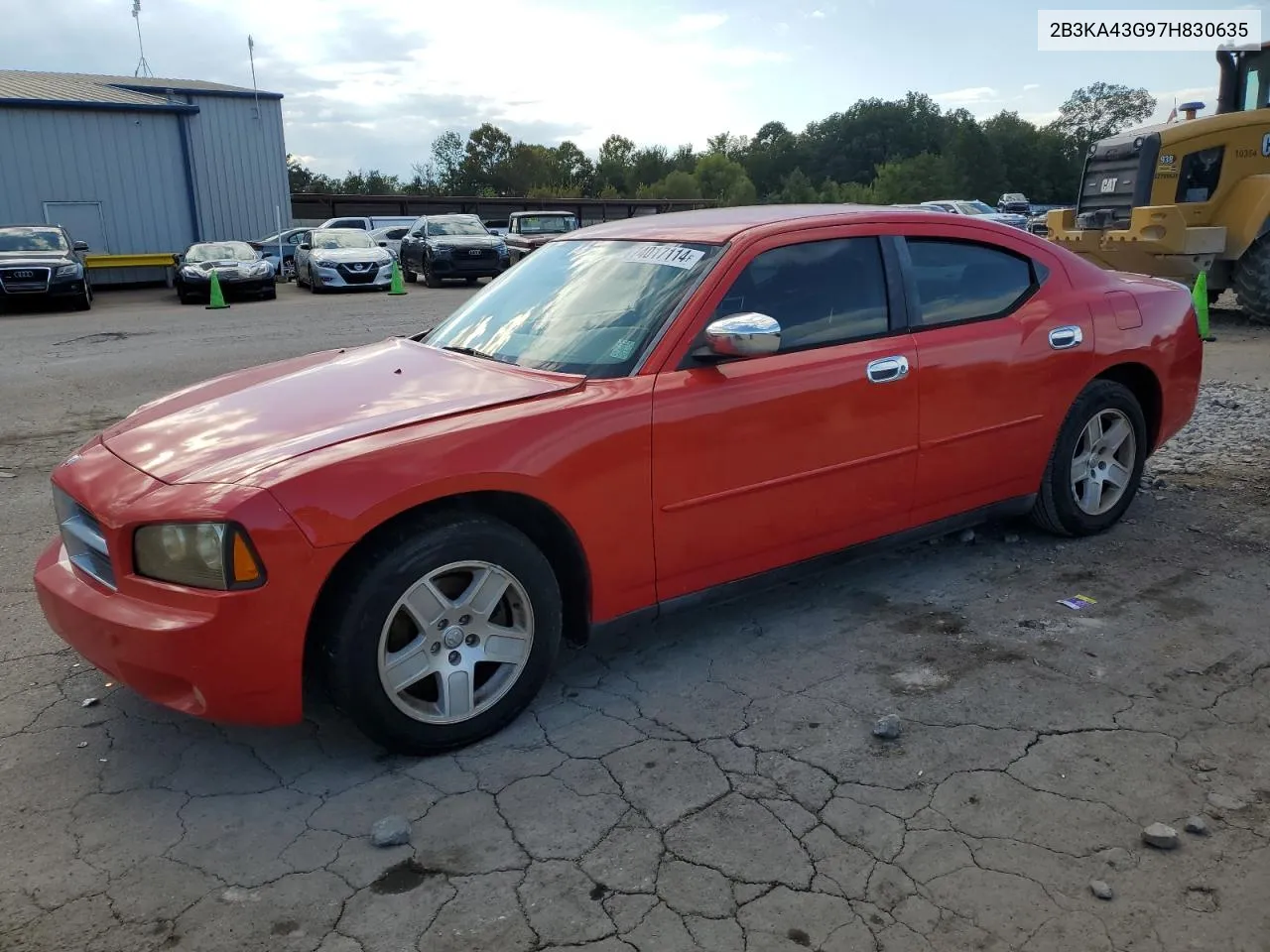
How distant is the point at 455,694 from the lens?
3047 millimetres

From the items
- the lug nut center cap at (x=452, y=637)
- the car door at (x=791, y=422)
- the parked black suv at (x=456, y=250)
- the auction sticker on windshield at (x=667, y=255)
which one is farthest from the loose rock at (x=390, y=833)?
the parked black suv at (x=456, y=250)

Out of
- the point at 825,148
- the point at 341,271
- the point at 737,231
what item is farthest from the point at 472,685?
the point at 825,148

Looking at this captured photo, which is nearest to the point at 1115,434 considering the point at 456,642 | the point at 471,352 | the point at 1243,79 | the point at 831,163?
the point at 471,352

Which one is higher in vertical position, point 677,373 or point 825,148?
point 825,148

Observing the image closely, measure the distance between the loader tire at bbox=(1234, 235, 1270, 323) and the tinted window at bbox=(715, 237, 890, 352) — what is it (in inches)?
376

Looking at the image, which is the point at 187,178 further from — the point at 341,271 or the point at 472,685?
the point at 472,685

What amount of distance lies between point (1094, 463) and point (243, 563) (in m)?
3.93

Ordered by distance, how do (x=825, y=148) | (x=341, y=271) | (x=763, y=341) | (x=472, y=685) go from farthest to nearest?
(x=825, y=148)
(x=341, y=271)
(x=763, y=341)
(x=472, y=685)

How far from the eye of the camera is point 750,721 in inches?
127

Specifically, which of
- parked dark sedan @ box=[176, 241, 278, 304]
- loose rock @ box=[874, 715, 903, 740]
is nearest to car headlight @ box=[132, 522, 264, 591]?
loose rock @ box=[874, 715, 903, 740]

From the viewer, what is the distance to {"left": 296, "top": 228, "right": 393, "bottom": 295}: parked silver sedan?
21094mm

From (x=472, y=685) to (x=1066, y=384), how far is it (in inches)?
119

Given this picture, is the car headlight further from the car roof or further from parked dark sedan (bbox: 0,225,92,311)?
parked dark sedan (bbox: 0,225,92,311)

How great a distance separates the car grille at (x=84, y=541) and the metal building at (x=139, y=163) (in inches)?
958
